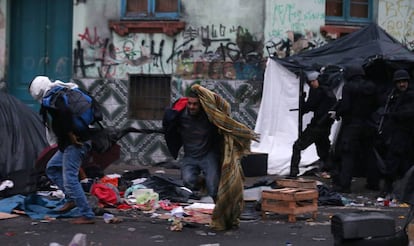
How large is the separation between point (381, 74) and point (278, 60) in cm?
227

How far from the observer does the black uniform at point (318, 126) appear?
1177 centimetres

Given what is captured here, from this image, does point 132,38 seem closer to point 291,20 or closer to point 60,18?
point 60,18

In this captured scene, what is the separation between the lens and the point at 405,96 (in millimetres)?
9875

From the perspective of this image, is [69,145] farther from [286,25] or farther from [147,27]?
[286,25]

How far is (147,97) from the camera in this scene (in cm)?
1454

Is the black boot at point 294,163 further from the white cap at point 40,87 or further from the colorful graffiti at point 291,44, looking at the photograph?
the white cap at point 40,87

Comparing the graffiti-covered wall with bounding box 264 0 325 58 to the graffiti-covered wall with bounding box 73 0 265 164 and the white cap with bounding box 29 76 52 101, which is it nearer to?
the graffiti-covered wall with bounding box 73 0 265 164

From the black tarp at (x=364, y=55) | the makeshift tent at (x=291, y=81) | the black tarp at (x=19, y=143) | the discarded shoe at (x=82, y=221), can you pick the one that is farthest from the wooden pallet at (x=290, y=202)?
the makeshift tent at (x=291, y=81)

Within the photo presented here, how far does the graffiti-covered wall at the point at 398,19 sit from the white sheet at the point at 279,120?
2601 millimetres

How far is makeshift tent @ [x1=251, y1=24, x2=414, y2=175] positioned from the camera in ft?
40.7

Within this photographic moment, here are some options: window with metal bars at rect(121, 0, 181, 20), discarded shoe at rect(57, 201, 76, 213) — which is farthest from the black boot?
Result: discarded shoe at rect(57, 201, 76, 213)

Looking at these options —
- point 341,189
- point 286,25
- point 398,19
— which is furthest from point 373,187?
point 398,19

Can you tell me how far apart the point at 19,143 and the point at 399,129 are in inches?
211

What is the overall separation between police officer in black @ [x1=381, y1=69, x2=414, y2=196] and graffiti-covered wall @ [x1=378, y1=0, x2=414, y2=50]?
4.31 m
